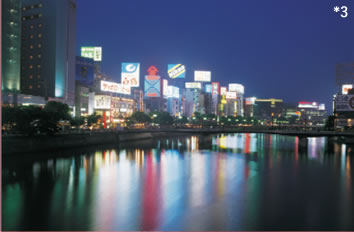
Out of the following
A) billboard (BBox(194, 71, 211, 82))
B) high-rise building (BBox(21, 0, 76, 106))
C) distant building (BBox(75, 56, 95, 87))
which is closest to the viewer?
high-rise building (BBox(21, 0, 76, 106))

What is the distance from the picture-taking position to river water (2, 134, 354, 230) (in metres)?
14.9

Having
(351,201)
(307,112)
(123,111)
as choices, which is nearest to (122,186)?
(351,201)

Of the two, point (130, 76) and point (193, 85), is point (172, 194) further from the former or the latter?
point (193, 85)

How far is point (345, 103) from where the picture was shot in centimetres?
6159

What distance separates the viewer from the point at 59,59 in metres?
62.1

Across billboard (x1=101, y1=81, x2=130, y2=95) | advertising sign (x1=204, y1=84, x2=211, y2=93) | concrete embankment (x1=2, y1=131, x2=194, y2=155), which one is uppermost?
advertising sign (x1=204, y1=84, x2=211, y2=93)

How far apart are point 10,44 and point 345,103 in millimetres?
60503

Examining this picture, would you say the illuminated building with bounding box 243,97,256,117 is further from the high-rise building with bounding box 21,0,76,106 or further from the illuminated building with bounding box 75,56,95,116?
the high-rise building with bounding box 21,0,76,106

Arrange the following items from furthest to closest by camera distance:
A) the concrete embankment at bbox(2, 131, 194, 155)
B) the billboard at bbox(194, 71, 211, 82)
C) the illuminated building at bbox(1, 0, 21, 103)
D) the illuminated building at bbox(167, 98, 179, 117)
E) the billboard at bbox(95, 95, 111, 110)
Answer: the billboard at bbox(194, 71, 211, 82)
the illuminated building at bbox(167, 98, 179, 117)
the billboard at bbox(95, 95, 111, 110)
the illuminated building at bbox(1, 0, 21, 103)
the concrete embankment at bbox(2, 131, 194, 155)

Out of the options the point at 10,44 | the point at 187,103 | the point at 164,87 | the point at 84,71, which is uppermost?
the point at 10,44

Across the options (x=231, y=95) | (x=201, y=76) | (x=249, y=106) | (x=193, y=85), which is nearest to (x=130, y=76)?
(x=193, y=85)

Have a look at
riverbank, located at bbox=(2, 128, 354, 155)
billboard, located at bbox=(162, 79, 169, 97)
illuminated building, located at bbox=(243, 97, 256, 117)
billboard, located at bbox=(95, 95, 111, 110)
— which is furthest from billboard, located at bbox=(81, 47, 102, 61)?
illuminated building, located at bbox=(243, 97, 256, 117)

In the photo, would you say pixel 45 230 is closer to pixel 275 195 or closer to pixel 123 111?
pixel 275 195

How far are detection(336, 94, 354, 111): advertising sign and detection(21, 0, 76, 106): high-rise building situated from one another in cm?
5222
